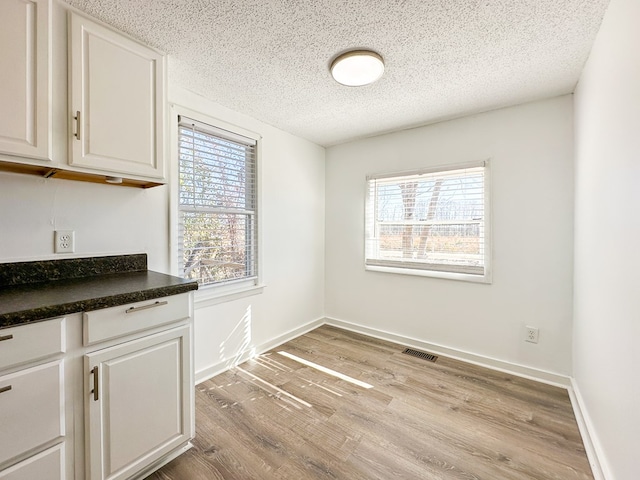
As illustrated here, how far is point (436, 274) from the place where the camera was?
278 centimetres

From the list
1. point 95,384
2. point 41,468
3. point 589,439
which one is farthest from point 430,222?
point 41,468

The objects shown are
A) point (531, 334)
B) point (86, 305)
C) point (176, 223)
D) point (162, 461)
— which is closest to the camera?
point (86, 305)

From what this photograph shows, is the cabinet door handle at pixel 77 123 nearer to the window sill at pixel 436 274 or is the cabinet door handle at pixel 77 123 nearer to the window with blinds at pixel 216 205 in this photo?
the window with blinds at pixel 216 205

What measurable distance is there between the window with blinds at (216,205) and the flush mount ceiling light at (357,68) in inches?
45.5

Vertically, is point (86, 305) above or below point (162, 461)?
above

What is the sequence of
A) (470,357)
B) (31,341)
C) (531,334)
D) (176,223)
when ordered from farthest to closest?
(470,357) → (531,334) → (176,223) → (31,341)

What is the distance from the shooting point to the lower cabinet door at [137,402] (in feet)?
3.87

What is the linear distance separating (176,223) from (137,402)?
1.21 meters

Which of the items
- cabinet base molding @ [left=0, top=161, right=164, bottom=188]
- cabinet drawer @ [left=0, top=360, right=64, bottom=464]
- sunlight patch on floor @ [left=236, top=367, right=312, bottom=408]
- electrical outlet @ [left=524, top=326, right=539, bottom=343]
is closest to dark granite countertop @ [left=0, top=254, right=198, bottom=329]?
cabinet drawer @ [left=0, top=360, right=64, bottom=464]

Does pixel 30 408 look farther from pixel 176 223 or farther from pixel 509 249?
pixel 509 249

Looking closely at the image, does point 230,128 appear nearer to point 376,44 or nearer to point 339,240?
point 376,44

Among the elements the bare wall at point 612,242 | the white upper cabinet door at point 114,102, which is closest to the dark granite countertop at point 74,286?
the white upper cabinet door at point 114,102

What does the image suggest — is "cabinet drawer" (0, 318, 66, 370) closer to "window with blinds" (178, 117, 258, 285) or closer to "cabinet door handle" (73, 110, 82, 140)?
"cabinet door handle" (73, 110, 82, 140)

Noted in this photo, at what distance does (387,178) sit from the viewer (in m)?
3.11
